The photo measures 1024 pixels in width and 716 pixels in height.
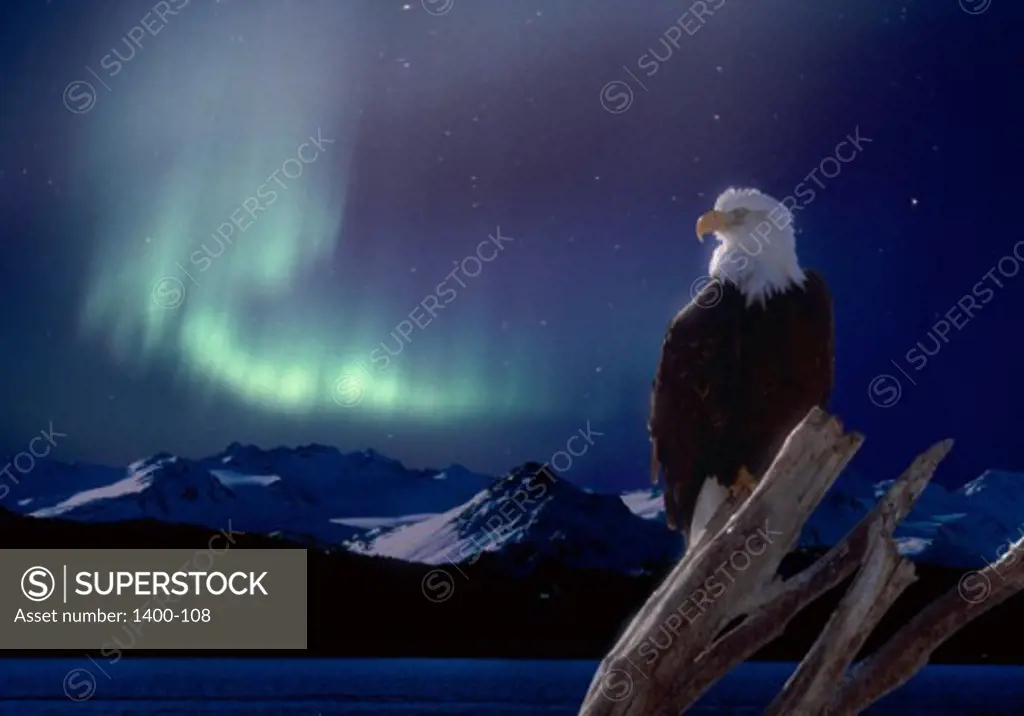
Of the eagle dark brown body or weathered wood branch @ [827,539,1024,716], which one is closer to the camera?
weathered wood branch @ [827,539,1024,716]

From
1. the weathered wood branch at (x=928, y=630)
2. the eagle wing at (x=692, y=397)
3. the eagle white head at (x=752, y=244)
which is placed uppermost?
the eagle white head at (x=752, y=244)

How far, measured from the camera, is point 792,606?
3654 mm

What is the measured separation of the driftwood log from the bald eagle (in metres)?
2.69

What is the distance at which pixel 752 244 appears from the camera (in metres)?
6.58

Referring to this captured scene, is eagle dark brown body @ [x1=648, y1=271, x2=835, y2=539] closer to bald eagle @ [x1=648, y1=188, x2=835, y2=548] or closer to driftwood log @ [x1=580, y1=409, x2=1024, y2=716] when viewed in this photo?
bald eagle @ [x1=648, y1=188, x2=835, y2=548]

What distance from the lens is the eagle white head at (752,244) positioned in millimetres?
6492

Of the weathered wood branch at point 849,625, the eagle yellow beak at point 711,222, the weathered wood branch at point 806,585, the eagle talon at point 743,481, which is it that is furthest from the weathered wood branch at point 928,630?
the eagle yellow beak at point 711,222

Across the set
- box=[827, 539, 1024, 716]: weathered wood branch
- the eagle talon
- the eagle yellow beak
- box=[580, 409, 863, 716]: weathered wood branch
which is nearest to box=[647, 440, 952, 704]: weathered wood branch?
box=[580, 409, 863, 716]: weathered wood branch

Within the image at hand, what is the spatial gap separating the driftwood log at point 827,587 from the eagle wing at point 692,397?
2904 mm

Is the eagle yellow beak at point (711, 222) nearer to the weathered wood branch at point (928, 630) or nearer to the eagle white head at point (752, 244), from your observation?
the eagle white head at point (752, 244)

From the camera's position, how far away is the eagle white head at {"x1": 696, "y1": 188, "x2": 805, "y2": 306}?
6.49 m

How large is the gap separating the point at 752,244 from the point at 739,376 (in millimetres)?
700

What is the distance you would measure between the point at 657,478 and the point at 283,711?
85961mm

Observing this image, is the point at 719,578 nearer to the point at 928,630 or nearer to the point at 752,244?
the point at 928,630
